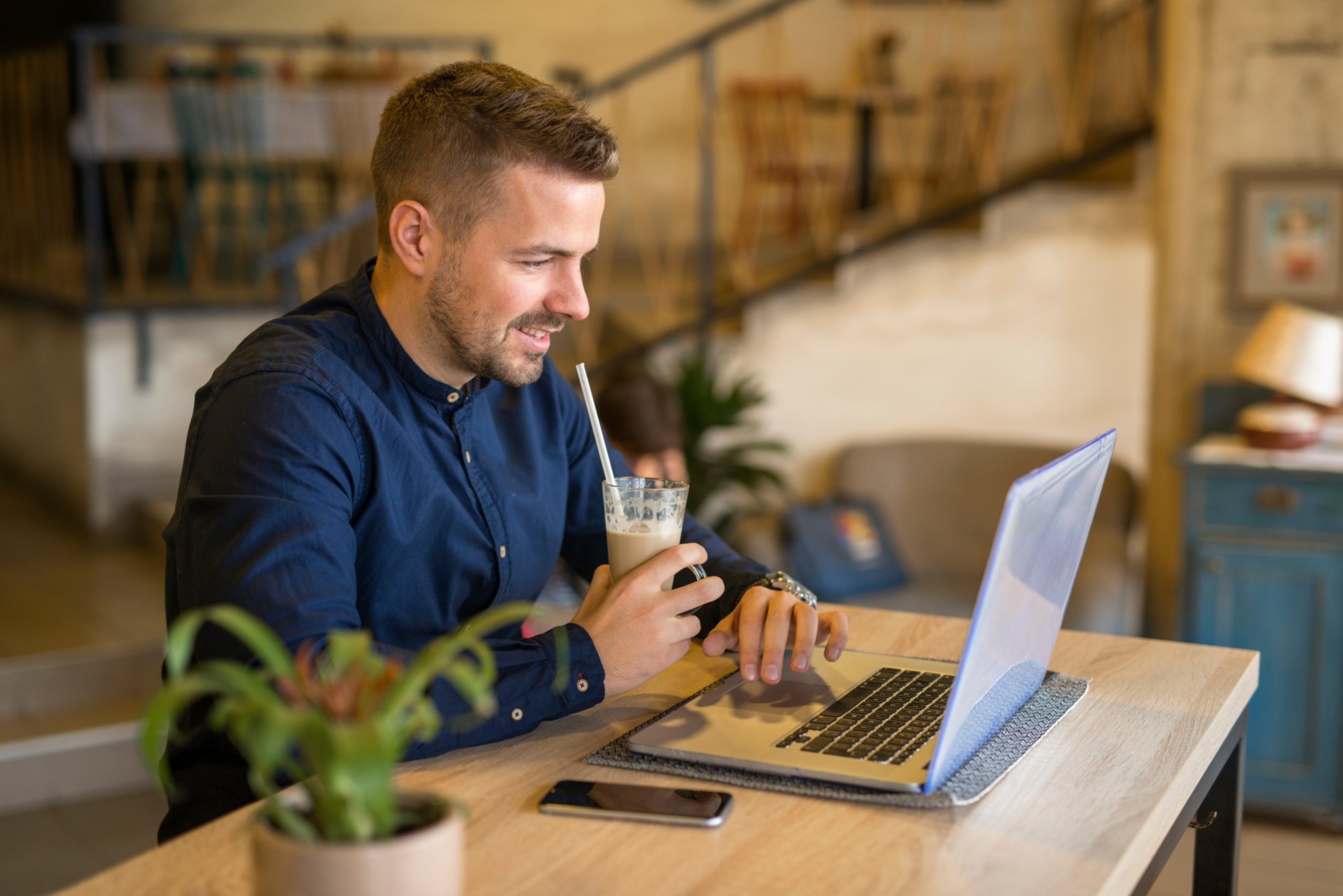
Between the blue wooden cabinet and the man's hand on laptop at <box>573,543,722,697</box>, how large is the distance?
230cm

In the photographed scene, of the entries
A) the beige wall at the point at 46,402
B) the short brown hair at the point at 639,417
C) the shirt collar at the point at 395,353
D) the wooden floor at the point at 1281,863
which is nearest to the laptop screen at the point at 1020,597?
the shirt collar at the point at 395,353

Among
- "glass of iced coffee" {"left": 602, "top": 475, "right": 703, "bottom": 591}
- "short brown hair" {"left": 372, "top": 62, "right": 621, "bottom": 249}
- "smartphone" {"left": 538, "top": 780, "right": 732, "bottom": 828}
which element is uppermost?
"short brown hair" {"left": 372, "top": 62, "right": 621, "bottom": 249}

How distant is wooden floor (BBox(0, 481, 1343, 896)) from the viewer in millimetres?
3023

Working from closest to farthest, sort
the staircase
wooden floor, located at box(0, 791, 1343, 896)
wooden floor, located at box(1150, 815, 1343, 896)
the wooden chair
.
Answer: wooden floor, located at box(1150, 815, 1343, 896) → wooden floor, located at box(0, 791, 1343, 896) → the staircase → the wooden chair

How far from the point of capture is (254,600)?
4.29 feet

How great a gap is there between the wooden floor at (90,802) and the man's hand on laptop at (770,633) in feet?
4.68

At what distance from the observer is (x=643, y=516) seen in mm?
1414

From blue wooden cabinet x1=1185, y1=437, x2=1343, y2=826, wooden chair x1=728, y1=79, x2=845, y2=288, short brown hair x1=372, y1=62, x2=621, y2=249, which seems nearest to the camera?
short brown hair x1=372, y1=62, x2=621, y2=249

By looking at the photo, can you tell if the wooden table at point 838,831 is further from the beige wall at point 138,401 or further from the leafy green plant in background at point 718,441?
the beige wall at point 138,401

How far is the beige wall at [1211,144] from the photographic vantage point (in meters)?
3.58

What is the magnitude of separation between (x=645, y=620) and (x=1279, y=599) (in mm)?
2432

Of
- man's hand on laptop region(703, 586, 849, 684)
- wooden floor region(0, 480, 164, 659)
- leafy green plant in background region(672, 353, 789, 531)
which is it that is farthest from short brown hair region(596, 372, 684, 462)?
man's hand on laptop region(703, 586, 849, 684)

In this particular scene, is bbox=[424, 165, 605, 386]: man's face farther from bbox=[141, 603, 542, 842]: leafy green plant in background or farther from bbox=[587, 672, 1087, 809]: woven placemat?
bbox=[141, 603, 542, 842]: leafy green plant in background

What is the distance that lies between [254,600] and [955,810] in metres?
0.67
